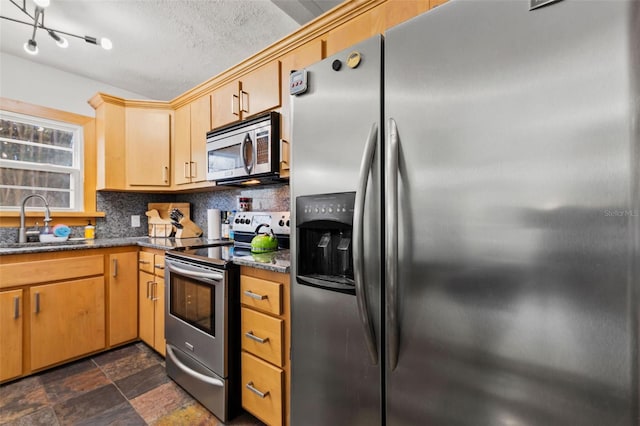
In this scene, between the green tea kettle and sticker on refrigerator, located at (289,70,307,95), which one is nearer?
sticker on refrigerator, located at (289,70,307,95)

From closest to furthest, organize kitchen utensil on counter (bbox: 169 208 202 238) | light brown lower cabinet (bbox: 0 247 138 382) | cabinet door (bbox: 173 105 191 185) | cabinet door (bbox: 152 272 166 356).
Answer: light brown lower cabinet (bbox: 0 247 138 382) → cabinet door (bbox: 152 272 166 356) → cabinet door (bbox: 173 105 191 185) → kitchen utensil on counter (bbox: 169 208 202 238)

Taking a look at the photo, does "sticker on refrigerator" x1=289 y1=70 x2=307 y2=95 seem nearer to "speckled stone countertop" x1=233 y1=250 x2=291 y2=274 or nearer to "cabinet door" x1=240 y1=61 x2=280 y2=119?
"cabinet door" x1=240 y1=61 x2=280 y2=119

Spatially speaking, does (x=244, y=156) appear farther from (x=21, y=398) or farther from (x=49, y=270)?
(x=21, y=398)

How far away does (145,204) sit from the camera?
10.2 ft

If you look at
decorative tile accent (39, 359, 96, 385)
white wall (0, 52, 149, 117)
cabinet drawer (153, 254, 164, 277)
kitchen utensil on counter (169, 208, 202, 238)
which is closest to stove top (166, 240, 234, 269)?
cabinet drawer (153, 254, 164, 277)

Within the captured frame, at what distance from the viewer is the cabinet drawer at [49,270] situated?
→ 6.18 ft

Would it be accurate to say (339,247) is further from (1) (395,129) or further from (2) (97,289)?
(2) (97,289)

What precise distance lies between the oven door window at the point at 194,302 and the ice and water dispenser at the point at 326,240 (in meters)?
0.70

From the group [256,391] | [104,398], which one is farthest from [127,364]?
[256,391]

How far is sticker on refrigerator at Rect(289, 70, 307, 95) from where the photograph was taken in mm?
1198

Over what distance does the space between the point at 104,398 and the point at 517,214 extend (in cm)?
240

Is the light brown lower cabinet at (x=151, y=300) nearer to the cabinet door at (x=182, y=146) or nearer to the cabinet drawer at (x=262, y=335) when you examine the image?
the cabinet door at (x=182, y=146)

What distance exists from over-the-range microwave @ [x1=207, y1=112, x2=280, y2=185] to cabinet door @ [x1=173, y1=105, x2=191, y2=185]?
0.43 m

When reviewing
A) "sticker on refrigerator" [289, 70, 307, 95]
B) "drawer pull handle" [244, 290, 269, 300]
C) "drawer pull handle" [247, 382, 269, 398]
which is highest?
"sticker on refrigerator" [289, 70, 307, 95]
